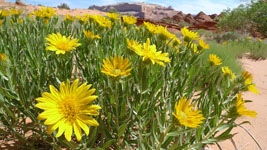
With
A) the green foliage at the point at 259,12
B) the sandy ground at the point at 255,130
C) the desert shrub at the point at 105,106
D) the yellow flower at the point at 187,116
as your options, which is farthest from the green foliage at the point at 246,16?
the yellow flower at the point at 187,116

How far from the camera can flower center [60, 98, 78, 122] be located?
2.77 feet

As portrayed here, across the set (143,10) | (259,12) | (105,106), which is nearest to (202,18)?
(259,12)

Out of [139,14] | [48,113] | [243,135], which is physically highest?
[139,14]

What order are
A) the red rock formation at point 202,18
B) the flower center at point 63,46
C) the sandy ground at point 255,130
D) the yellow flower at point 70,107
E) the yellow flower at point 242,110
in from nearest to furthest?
the yellow flower at point 70,107
the yellow flower at point 242,110
the flower center at point 63,46
the sandy ground at point 255,130
the red rock formation at point 202,18

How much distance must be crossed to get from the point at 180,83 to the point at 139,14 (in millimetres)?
70485

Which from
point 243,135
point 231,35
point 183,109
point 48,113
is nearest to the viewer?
point 48,113

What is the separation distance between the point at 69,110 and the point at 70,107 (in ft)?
0.06

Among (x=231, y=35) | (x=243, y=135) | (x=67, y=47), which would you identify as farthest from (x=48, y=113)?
(x=231, y=35)

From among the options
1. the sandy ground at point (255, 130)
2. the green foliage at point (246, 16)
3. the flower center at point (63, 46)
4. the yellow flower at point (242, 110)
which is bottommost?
the sandy ground at point (255, 130)

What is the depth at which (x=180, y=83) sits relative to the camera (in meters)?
1.60

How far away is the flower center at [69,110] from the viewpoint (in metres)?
0.84

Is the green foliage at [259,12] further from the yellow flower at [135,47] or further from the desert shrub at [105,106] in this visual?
the yellow flower at [135,47]

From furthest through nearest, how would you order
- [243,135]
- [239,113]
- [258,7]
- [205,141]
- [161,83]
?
[258,7]
[243,135]
[161,83]
[205,141]
[239,113]

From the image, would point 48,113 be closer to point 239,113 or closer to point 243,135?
point 239,113
